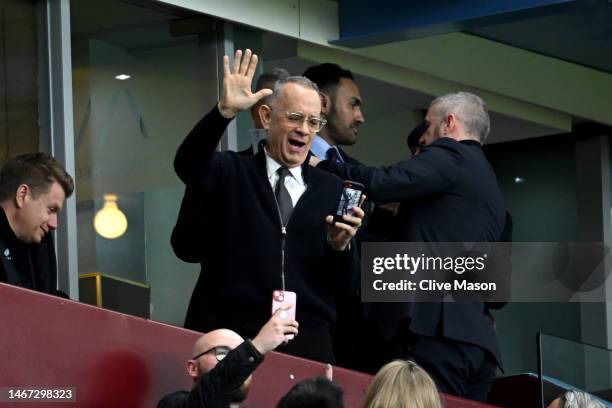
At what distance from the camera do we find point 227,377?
14.8 ft

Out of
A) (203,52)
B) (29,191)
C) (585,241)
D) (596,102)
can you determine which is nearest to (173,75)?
(203,52)

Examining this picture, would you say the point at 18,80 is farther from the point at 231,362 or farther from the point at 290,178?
the point at 231,362

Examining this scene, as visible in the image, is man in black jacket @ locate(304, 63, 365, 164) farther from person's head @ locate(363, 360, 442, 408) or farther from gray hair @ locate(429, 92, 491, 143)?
person's head @ locate(363, 360, 442, 408)

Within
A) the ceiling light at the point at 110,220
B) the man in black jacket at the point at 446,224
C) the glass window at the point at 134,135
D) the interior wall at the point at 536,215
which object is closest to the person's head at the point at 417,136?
the man in black jacket at the point at 446,224

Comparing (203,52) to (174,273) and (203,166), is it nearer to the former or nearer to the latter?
(174,273)

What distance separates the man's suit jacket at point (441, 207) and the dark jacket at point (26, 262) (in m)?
1.33

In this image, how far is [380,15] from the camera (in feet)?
28.7

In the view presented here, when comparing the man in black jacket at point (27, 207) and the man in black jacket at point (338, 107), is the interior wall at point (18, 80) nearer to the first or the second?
the man in black jacket at point (27, 207)

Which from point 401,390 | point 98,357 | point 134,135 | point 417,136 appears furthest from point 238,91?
point 134,135

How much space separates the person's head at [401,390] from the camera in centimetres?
423

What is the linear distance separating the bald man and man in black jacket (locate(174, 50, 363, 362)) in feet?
1.64

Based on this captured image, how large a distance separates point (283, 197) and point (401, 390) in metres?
1.42

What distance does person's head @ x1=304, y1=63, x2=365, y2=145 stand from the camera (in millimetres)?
7082

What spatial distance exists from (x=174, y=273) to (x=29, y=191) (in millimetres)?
2436
